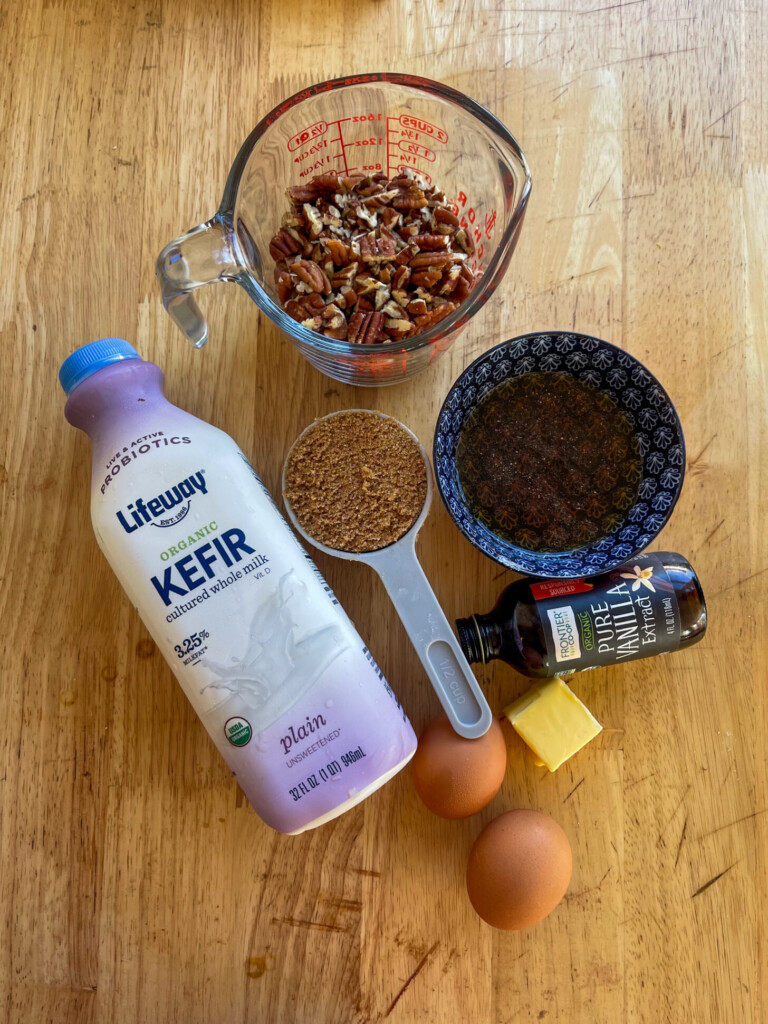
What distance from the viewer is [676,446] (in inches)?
34.6

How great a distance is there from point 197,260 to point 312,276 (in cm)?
13

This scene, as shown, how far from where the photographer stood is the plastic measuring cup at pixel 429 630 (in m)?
0.87

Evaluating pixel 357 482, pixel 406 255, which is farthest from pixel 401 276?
pixel 357 482

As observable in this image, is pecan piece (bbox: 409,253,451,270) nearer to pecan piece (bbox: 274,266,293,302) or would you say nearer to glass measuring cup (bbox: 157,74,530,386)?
glass measuring cup (bbox: 157,74,530,386)

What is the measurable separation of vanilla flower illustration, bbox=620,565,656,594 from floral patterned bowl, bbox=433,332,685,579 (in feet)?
0.12

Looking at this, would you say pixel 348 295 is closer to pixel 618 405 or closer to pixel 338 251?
pixel 338 251

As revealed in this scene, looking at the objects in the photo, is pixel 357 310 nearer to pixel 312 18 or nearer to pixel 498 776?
pixel 312 18

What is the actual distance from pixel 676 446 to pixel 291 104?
593mm

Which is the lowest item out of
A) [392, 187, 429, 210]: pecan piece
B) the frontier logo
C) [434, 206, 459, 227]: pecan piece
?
the frontier logo

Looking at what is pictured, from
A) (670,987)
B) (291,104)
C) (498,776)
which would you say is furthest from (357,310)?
(670,987)

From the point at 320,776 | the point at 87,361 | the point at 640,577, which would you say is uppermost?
the point at 87,361

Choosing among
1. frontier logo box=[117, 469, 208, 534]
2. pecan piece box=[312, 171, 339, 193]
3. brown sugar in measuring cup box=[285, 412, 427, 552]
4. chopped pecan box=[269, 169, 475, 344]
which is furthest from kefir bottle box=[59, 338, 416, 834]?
pecan piece box=[312, 171, 339, 193]

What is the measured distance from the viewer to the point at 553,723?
2.96ft

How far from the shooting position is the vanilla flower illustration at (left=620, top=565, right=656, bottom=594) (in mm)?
885
